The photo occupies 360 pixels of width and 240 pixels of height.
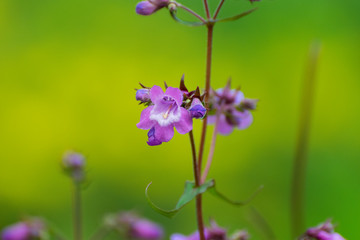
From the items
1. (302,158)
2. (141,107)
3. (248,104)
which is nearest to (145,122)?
(248,104)

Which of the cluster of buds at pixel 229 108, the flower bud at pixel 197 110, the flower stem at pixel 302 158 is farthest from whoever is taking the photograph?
the flower stem at pixel 302 158

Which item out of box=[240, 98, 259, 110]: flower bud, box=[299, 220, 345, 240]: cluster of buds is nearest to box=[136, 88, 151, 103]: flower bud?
box=[240, 98, 259, 110]: flower bud

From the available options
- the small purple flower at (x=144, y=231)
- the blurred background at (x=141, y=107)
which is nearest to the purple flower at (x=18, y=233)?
the small purple flower at (x=144, y=231)

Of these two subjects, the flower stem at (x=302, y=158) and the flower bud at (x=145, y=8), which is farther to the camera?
the flower stem at (x=302, y=158)

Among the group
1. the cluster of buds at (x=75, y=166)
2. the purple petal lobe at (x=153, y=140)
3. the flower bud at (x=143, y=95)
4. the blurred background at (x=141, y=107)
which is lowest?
the blurred background at (x=141, y=107)

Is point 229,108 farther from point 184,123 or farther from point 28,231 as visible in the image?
point 28,231

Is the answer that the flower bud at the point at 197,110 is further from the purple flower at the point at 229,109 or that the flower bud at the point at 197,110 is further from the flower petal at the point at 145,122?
the purple flower at the point at 229,109

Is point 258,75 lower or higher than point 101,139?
higher

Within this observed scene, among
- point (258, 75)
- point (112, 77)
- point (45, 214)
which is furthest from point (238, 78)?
point (45, 214)

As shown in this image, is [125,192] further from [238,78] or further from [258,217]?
[258,217]
